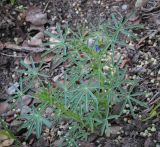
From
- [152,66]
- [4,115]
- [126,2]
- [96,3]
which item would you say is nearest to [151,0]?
[126,2]

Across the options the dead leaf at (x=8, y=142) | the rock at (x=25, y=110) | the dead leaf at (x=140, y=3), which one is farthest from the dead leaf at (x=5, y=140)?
the dead leaf at (x=140, y=3)

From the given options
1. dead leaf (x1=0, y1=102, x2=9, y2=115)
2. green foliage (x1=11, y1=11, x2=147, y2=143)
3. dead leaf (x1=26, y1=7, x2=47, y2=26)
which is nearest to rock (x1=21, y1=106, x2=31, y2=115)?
dead leaf (x1=0, y1=102, x2=9, y2=115)

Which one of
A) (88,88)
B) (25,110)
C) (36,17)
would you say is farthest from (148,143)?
(36,17)

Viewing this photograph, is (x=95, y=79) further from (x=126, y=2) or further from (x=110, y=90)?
(x=126, y=2)

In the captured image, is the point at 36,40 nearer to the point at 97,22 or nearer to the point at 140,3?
the point at 97,22

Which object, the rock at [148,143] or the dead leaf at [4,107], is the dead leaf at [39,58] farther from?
the rock at [148,143]

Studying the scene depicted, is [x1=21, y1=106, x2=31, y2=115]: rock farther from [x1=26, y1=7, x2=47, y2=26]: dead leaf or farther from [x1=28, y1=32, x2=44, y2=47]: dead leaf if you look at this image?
[x1=26, y1=7, x2=47, y2=26]: dead leaf

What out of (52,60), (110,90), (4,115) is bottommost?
(4,115)
